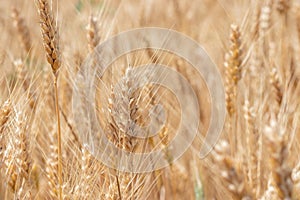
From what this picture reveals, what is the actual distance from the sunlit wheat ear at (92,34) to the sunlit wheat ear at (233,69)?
0.52m

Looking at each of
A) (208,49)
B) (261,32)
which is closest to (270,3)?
(261,32)

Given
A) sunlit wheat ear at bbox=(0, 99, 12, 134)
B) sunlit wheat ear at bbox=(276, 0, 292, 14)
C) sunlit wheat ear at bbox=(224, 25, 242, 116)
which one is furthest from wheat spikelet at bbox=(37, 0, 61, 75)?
sunlit wheat ear at bbox=(276, 0, 292, 14)

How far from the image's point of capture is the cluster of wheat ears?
144 cm

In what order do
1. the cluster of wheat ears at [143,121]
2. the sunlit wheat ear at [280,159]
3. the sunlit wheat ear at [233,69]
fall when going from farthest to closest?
the sunlit wheat ear at [233,69] < the cluster of wheat ears at [143,121] < the sunlit wheat ear at [280,159]

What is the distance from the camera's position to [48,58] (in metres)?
1.50

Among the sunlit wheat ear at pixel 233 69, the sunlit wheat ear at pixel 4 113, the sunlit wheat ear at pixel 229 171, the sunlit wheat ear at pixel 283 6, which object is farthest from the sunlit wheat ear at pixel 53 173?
the sunlit wheat ear at pixel 283 6

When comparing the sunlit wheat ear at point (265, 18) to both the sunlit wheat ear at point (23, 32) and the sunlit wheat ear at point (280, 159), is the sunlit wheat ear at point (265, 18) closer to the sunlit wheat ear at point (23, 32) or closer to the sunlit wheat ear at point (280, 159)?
the sunlit wheat ear at point (23, 32)

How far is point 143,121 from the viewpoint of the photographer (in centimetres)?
157

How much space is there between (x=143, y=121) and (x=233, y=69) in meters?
0.46

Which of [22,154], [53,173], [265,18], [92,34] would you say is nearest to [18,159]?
[22,154]

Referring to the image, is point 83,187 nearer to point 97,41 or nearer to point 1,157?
point 1,157

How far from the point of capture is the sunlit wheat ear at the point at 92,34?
1938 mm

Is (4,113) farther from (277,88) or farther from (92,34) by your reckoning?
(277,88)

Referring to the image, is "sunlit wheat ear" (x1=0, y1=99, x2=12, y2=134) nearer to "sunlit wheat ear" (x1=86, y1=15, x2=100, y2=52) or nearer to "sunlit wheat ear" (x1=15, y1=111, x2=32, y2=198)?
"sunlit wheat ear" (x1=15, y1=111, x2=32, y2=198)
